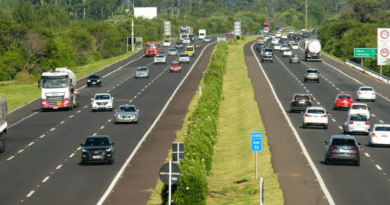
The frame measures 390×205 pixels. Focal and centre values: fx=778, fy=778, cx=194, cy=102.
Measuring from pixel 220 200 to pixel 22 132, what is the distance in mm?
28392

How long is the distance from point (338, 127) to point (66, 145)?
20787mm

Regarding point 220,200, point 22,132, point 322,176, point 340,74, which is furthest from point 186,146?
point 340,74

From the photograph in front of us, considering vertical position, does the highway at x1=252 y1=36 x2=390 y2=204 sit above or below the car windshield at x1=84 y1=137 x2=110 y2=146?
A: below

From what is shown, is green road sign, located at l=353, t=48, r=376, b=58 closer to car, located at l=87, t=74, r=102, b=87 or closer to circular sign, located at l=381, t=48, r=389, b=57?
circular sign, located at l=381, t=48, r=389, b=57

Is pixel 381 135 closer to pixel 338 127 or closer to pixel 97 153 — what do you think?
pixel 338 127

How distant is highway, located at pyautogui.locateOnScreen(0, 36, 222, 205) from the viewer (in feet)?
112

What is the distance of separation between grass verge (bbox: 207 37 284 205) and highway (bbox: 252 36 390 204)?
2609mm

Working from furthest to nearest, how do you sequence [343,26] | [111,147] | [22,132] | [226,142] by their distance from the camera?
[343,26]
[22,132]
[226,142]
[111,147]

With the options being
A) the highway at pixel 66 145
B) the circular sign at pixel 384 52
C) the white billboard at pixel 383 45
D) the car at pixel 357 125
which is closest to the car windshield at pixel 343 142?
the highway at pixel 66 145

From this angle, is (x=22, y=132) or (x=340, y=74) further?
(x=340, y=74)

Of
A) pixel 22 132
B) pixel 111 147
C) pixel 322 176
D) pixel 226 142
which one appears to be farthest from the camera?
pixel 22 132

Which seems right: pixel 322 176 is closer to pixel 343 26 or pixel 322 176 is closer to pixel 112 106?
pixel 112 106

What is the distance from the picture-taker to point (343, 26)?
7343 inches

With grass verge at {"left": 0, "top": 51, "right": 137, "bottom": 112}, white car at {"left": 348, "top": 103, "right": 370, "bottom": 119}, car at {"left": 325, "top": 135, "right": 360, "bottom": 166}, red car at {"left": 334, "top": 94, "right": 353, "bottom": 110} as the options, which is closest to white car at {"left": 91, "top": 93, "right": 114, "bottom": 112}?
grass verge at {"left": 0, "top": 51, "right": 137, "bottom": 112}
